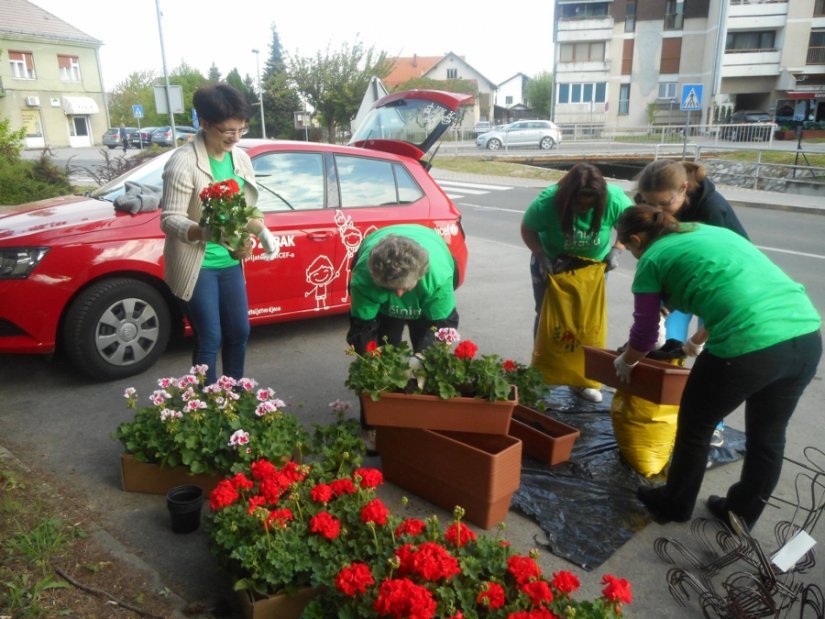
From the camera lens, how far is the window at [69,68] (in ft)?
151

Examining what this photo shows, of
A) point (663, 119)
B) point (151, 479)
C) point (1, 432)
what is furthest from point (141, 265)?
point (663, 119)

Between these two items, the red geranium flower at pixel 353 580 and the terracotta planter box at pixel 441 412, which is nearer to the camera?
the red geranium flower at pixel 353 580

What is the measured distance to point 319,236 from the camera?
5.14 metres

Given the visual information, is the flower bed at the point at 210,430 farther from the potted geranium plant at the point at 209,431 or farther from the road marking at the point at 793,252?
the road marking at the point at 793,252

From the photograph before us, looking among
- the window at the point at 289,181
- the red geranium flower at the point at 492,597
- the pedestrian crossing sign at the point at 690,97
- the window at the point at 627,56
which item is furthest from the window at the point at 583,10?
the red geranium flower at the point at 492,597

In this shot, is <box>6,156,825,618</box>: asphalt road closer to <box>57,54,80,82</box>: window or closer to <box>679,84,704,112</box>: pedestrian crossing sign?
<box>679,84,704,112</box>: pedestrian crossing sign

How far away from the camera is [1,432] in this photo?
12.8ft

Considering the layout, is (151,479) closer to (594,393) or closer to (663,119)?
(594,393)

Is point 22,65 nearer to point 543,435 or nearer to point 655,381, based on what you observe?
point 543,435

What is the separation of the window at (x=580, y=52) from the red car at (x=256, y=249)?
4623 cm

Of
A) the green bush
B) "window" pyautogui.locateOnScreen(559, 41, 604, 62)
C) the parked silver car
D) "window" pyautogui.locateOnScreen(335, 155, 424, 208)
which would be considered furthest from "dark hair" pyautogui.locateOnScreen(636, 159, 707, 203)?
"window" pyautogui.locateOnScreen(559, 41, 604, 62)

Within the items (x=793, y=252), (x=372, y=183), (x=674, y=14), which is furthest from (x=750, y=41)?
(x=372, y=183)

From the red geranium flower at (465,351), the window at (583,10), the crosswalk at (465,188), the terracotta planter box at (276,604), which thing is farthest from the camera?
the window at (583,10)

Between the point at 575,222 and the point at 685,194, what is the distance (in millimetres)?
780
